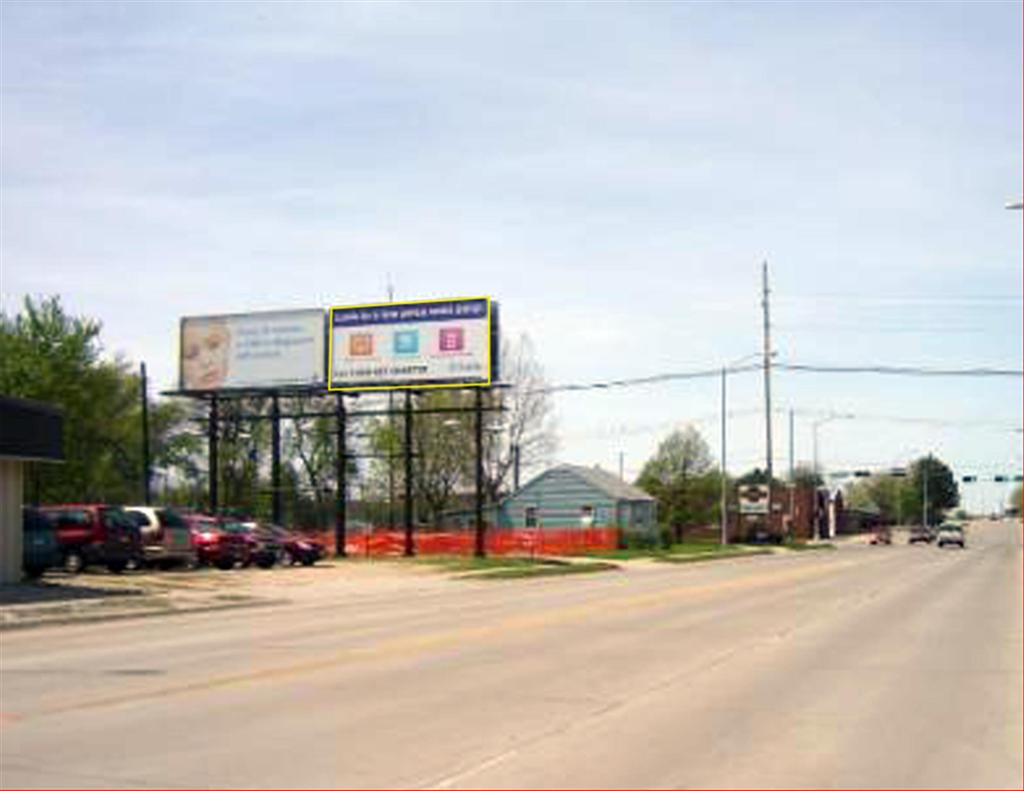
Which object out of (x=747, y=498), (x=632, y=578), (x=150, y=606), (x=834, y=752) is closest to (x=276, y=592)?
(x=150, y=606)

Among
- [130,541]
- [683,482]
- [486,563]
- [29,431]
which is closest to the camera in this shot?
[29,431]

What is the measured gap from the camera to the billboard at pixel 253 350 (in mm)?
59188

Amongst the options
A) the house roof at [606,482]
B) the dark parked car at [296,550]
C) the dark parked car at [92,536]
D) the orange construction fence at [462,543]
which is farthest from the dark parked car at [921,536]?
the dark parked car at [92,536]

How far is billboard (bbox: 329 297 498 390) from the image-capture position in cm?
5584

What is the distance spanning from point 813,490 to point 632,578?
106 m

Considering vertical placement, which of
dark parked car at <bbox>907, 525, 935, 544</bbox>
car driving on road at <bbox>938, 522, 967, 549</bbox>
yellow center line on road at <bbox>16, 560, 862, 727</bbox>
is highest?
yellow center line on road at <bbox>16, 560, 862, 727</bbox>

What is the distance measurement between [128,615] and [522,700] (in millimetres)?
15195

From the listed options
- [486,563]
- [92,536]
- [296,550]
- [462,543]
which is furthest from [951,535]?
[92,536]

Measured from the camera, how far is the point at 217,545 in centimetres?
4425

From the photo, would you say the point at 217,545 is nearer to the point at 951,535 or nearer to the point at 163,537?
the point at 163,537

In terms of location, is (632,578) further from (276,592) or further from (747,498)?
(747,498)

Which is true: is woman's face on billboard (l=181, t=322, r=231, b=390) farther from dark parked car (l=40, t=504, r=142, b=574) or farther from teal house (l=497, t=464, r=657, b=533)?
teal house (l=497, t=464, r=657, b=533)

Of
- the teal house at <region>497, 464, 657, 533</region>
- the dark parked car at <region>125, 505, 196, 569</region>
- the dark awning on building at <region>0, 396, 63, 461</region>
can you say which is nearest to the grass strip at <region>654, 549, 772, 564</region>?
the teal house at <region>497, 464, 657, 533</region>

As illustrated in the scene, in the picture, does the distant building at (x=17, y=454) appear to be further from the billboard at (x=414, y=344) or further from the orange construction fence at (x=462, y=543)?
the orange construction fence at (x=462, y=543)
